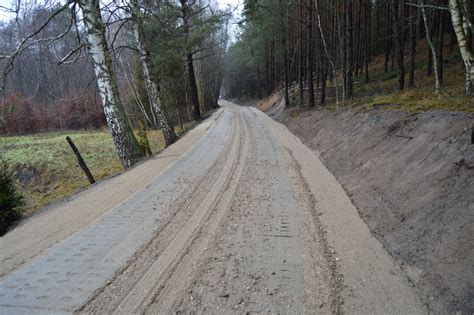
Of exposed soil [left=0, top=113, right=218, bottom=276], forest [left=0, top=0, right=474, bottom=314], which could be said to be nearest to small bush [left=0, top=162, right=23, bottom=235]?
forest [left=0, top=0, right=474, bottom=314]

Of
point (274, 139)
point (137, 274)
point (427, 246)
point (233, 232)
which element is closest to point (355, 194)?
point (427, 246)

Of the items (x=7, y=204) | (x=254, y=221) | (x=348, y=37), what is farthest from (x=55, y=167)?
(x=348, y=37)

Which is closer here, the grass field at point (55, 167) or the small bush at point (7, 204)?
the small bush at point (7, 204)

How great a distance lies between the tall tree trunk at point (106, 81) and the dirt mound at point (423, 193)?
6.15 m

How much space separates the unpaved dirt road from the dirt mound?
248 mm

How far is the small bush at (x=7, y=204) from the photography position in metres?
5.77

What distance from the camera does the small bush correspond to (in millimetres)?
5772

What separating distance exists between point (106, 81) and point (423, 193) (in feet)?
28.4

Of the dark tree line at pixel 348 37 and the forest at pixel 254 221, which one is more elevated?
the dark tree line at pixel 348 37

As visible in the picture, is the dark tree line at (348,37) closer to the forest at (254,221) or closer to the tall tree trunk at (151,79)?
the forest at (254,221)

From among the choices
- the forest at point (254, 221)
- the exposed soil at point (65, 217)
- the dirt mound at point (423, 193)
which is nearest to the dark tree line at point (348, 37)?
Answer: the dirt mound at point (423, 193)

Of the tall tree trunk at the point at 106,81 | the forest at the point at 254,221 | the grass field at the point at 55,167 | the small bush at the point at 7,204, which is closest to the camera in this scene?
the forest at the point at 254,221

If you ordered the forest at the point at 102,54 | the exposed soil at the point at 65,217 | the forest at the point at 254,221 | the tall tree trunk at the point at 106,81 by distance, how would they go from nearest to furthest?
the forest at the point at 254,221 < the exposed soil at the point at 65,217 < the forest at the point at 102,54 < the tall tree trunk at the point at 106,81

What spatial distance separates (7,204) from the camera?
19.5 ft
